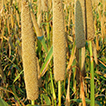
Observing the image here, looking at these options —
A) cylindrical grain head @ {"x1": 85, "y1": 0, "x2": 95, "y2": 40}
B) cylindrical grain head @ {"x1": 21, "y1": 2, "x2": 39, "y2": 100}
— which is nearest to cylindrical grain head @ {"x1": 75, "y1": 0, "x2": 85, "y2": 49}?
cylindrical grain head @ {"x1": 85, "y1": 0, "x2": 95, "y2": 40}

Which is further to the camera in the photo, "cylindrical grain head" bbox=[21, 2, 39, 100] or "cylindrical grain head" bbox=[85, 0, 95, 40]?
"cylindrical grain head" bbox=[85, 0, 95, 40]

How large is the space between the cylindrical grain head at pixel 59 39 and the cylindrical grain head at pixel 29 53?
5.0 inches

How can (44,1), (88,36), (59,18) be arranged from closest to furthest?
(59,18) < (88,36) < (44,1)

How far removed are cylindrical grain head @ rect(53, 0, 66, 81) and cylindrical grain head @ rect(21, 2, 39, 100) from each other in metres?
0.13

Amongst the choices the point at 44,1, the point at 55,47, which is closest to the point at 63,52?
the point at 55,47

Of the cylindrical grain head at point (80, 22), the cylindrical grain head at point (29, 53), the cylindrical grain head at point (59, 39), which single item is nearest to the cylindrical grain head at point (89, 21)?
the cylindrical grain head at point (80, 22)

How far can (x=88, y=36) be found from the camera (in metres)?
0.84

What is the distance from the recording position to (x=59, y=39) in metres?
0.77

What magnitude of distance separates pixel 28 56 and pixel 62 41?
7.2 inches

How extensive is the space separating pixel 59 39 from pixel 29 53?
17 cm

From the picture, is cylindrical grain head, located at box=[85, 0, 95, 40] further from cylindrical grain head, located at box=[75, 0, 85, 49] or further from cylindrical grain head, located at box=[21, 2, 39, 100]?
cylindrical grain head, located at box=[21, 2, 39, 100]

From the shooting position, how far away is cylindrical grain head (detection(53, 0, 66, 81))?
730 mm

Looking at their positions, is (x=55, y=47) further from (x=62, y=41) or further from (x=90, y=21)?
(x=90, y=21)

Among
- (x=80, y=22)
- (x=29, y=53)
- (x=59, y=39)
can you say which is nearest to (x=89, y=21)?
(x=80, y=22)
